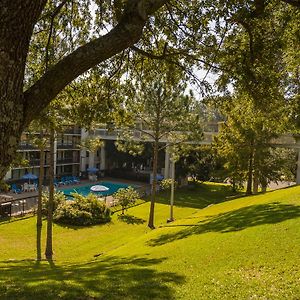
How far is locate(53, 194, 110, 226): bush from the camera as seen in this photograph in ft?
80.0

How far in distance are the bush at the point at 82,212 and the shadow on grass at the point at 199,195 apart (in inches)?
321

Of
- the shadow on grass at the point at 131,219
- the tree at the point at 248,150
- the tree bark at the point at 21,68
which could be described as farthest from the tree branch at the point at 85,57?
the tree at the point at 248,150

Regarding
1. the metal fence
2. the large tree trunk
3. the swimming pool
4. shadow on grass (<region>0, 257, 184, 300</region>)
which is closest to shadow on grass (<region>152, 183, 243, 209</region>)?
the swimming pool

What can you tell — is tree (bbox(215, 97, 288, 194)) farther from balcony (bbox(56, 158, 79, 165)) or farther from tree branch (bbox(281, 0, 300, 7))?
balcony (bbox(56, 158, 79, 165))

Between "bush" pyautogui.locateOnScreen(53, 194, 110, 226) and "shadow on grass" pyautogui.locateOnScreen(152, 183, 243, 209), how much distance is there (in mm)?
8150

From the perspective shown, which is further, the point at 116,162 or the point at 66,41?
the point at 116,162

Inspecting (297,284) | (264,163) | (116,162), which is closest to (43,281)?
(297,284)

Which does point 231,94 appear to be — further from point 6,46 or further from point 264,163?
point 264,163

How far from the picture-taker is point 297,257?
799 cm

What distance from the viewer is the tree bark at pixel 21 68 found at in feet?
10.3

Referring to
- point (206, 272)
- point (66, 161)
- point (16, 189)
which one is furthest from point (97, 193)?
point (206, 272)

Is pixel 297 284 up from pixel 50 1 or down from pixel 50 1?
down

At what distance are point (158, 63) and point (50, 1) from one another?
309cm

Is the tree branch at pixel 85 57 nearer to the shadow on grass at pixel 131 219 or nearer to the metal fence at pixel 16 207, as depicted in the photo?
the shadow on grass at pixel 131 219
